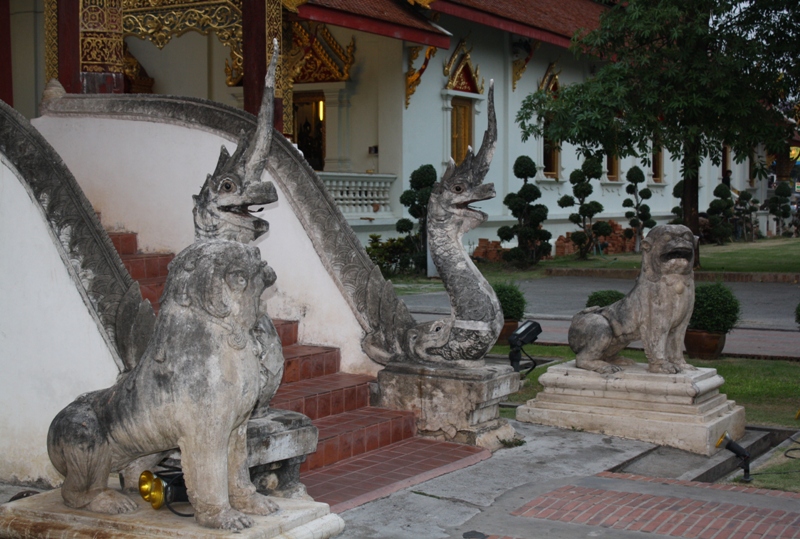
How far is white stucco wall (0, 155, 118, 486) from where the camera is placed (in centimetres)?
516

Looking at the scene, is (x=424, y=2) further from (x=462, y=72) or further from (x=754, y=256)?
(x=754, y=256)

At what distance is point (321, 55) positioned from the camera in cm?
1980

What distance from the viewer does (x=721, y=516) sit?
5367 millimetres

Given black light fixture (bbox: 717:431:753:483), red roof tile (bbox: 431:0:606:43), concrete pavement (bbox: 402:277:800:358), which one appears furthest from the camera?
red roof tile (bbox: 431:0:606:43)

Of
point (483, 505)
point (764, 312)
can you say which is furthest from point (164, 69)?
point (483, 505)

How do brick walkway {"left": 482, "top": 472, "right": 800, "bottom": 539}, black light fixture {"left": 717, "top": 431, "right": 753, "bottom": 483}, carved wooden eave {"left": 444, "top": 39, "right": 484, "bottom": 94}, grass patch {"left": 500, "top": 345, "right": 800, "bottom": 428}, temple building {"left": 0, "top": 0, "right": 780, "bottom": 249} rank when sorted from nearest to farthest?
brick walkway {"left": 482, "top": 472, "right": 800, "bottom": 539}
black light fixture {"left": 717, "top": 431, "right": 753, "bottom": 483}
grass patch {"left": 500, "top": 345, "right": 800, "bottom": 428}
temple building {"left": 0, "top": 0, "right": 780, "bottom": 249}
carved wooden eave {"left": 444, "top": 39, "right": 484, "bottom": 94}

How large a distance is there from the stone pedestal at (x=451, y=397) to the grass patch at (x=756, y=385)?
1978mm

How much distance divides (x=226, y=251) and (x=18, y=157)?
219 centimetres

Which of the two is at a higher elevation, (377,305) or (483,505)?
(377,305)

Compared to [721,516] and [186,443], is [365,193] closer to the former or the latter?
[721,516]

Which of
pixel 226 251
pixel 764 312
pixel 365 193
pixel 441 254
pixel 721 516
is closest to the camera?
pixel 226 251

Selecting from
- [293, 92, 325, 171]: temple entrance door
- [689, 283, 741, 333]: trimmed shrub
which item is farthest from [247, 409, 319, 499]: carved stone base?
[293, 92, 325, 171]: temple entrance door

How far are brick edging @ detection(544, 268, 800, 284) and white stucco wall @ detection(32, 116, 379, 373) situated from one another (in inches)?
489

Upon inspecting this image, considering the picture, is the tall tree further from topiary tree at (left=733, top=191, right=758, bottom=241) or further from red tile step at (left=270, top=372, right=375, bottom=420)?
topiary tree at (left=733, top=191, right=758, bottom=241)
